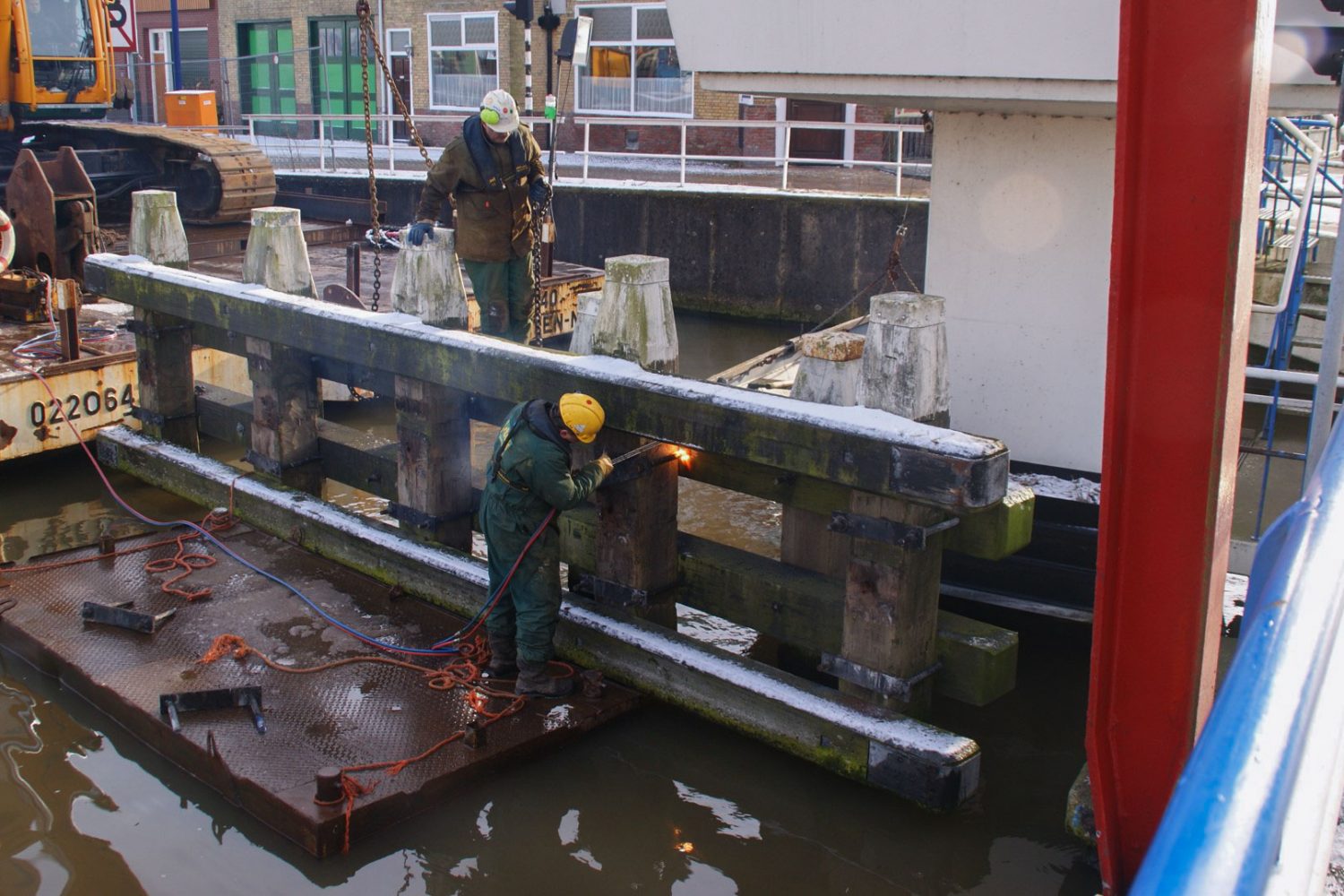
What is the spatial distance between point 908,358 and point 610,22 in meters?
21.1

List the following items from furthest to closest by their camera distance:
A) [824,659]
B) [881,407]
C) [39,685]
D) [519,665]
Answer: [39,685] → [519,665] → [824,659] → [881,407]

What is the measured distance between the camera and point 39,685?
19.7ft

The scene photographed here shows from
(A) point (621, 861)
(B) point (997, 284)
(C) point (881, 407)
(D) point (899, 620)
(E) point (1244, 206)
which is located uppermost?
(E) point (1244, 206)

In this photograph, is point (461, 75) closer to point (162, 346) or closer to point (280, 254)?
point (162, 346)

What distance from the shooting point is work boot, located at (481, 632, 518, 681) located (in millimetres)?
5781

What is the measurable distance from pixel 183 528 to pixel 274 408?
92 centimetres

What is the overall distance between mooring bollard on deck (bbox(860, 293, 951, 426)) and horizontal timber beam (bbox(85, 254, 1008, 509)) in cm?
9

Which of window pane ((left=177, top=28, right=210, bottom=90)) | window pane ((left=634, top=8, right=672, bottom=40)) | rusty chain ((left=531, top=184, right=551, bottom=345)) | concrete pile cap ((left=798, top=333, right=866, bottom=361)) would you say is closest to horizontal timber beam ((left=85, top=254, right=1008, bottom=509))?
concrete pile cap ((left=798, top=333, right=866, bottom=361))

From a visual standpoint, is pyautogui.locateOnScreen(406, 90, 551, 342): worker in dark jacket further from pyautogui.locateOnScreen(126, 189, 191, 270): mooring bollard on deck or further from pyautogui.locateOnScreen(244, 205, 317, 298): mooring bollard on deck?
pyautogui.locateOnScreen(126, 189, 191, 270): mooring bollard on deck

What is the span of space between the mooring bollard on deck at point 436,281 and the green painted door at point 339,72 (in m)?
22.9

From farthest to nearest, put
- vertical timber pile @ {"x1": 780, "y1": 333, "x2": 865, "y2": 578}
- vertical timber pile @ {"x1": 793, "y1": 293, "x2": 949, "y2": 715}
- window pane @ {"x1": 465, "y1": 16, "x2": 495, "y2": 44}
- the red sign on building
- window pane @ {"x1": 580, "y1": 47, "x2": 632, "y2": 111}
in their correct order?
window pane @ {"x1": 465, "y1": 16, "x2": 495, "y2": 44} < window pane @ {"x1": 580, "y1": 47, "x2": 632, "y2": 111} < the red sign on building < vertical timber pile @ {"x1": 780, "y1": 333, "x2": 865, "y2": 578} < vertical timber pile @ {"x1": 793, "y1": 293, "x2": 949, "y2": 715}

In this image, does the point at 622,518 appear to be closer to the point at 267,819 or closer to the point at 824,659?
the point at 824,659

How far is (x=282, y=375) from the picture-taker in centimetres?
775

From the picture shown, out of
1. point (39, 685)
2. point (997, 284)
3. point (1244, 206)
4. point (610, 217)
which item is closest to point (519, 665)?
point (39, 685)
